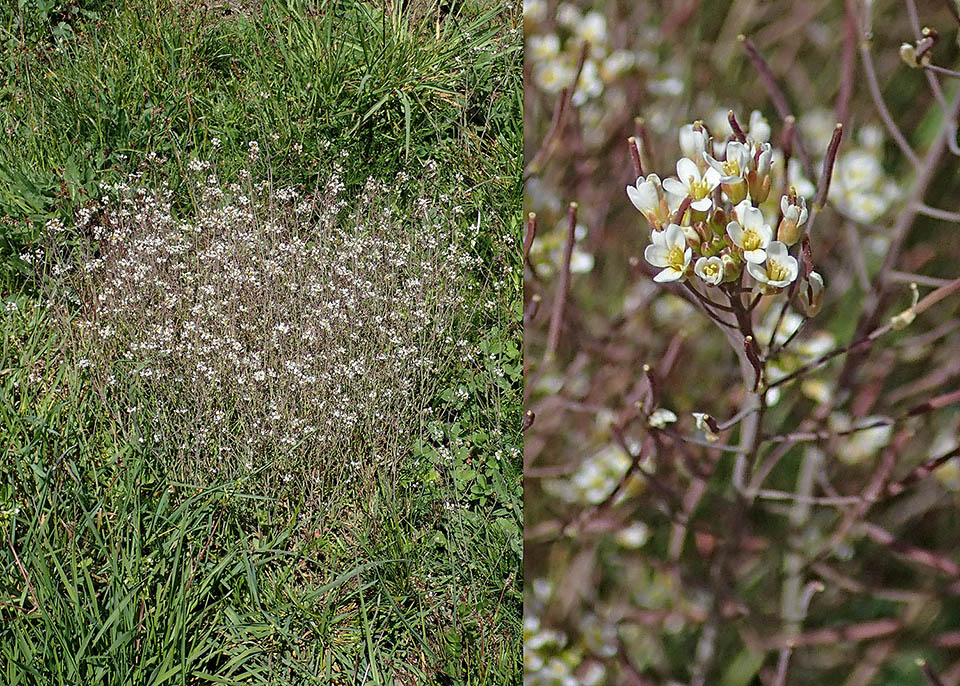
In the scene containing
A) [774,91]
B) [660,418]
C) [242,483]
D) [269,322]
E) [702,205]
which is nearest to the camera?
[702,205]

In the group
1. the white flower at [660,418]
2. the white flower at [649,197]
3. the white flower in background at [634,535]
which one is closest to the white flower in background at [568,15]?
the white flower at [649,197]

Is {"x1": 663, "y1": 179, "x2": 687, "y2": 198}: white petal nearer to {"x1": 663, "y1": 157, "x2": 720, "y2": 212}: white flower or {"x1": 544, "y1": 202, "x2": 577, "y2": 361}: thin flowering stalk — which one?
{"x1": 663, "y1": 157, "x2": 720, "y2": 212}: white flower

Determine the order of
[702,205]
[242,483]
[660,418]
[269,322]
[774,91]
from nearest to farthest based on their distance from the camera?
[702,205]
[774,91]
[660,418]
[242,483]
[269,322]

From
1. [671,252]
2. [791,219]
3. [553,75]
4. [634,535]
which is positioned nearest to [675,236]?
[671,252]

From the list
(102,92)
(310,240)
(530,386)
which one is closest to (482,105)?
(310,240)

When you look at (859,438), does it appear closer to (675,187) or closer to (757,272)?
(757,272)

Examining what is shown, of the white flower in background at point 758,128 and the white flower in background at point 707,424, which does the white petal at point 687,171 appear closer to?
the white flower in background at point 758,128

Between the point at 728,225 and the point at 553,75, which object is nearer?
the point at 728,225
